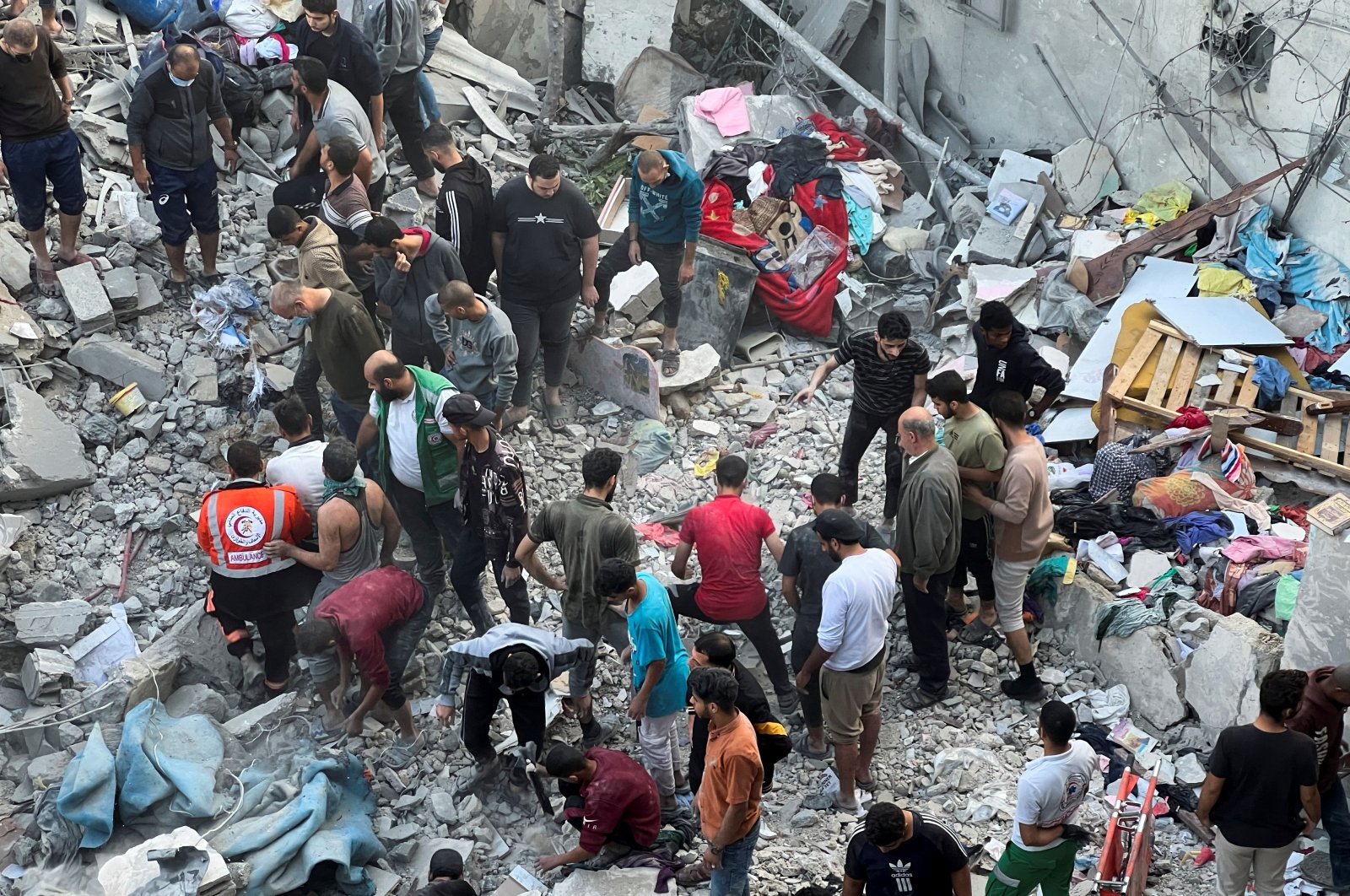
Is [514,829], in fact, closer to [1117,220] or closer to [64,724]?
[64,724]

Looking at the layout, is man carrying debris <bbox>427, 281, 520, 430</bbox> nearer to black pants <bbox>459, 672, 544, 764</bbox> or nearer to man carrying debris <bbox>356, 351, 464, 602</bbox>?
man carrying debris <bbox>356, 351, 464, 602</bbox>

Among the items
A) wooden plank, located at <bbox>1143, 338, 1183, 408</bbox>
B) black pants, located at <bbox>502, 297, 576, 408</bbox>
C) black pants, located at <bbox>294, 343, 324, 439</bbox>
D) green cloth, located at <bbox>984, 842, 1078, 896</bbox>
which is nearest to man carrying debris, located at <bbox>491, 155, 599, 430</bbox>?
black pants, located at <bbox>502, 297, 576, 408</bbox>

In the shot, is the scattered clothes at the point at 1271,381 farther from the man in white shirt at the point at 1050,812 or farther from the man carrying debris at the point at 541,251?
the man carrying debris at the point at 541,251

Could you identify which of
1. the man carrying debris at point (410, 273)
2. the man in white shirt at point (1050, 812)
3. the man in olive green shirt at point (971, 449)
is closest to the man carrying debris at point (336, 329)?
the man carrying debris at point (410, 273)

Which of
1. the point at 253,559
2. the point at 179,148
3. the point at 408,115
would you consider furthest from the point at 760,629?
the point at 408,115

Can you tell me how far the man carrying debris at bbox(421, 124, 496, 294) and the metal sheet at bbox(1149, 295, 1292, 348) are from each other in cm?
474

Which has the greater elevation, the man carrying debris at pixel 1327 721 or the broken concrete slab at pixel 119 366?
the man carrying debris at pixel 1327 721

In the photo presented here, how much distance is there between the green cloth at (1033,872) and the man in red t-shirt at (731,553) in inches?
66.9

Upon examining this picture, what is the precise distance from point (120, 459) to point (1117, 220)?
25.0ft

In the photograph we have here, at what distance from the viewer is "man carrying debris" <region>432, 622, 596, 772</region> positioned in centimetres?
596

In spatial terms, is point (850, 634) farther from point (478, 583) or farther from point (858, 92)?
point (858, 92)

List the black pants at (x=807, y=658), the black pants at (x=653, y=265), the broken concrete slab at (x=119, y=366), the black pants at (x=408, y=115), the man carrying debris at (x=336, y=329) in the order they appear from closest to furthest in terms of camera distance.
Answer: the black pants at (x=807, y=658) → the man carrying debris at (x=336, y=329) → the broken concrete slab at (x=119, y=366) → the black pants at (x=653, y=265) → the black pants at (x=408, y=115)

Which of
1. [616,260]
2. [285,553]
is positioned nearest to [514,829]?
[285,553]

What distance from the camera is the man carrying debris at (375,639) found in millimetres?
6242
